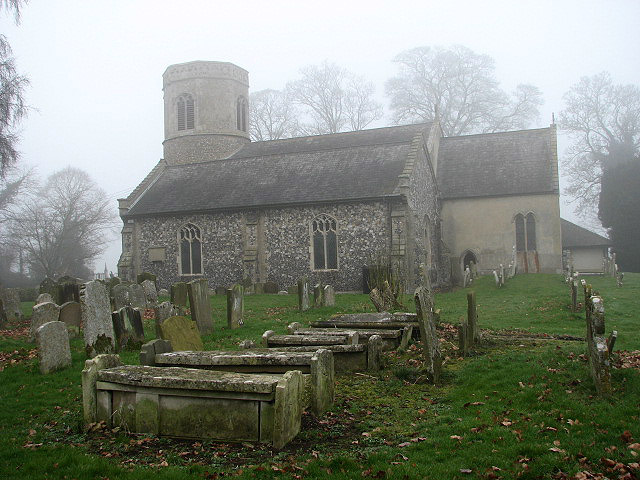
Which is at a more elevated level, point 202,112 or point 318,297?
point 202,112

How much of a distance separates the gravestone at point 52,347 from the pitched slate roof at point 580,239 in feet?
98.2

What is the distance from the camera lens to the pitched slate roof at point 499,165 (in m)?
30.1

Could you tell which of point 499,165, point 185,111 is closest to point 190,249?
point 185,111

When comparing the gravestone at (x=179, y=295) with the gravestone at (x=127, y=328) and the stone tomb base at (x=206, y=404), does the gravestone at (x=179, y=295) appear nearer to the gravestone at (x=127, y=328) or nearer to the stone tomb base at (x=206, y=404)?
A: the gravestone at (x=127, y=328)

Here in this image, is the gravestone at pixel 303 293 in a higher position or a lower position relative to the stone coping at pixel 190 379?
higher

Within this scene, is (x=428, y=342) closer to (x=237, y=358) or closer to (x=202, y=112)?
(x=237, y=358)

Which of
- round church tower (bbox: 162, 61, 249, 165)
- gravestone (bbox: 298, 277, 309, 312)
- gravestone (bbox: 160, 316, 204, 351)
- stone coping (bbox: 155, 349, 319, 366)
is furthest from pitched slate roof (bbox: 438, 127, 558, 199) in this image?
stone coping (bbox: 155, 349, 319, 366)

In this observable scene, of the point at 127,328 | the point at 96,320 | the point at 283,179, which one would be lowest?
the point at 127,328

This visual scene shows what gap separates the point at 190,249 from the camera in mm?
27438

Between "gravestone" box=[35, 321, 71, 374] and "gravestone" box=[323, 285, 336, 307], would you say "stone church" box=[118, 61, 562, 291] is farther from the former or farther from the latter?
"gravestone" box=[35, 321, 71, 374]

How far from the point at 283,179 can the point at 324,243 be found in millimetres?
4125

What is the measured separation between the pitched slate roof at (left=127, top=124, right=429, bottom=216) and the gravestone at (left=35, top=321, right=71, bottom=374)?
1613 cm

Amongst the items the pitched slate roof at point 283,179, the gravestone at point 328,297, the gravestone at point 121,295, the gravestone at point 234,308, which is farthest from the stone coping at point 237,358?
the pitched slate roof at point 283,179

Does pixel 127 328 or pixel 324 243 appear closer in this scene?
pixel 127 328
